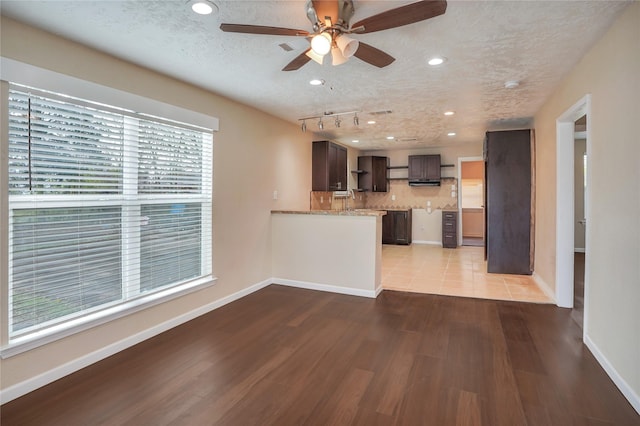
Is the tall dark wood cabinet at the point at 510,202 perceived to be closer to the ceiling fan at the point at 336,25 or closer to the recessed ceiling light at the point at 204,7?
the ceiling fan at the point at 336,25

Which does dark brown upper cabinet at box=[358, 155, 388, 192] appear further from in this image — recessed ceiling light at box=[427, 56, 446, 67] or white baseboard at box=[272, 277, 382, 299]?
recessed ceiling light at box=[427, 56, 446, 67]

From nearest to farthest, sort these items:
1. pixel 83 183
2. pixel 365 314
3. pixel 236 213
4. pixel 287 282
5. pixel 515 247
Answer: pixel 83 183
pixel 365 314
pixel 236 213
pixel 287 282
pixel 515 247

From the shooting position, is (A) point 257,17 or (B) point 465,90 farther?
(B) point 465,90

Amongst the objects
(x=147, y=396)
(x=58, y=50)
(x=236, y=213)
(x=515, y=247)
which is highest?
(x=58, y=50)

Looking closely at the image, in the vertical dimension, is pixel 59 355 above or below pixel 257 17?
below

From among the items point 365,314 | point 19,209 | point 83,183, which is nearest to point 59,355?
point 19,209

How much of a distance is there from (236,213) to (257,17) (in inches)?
92.3

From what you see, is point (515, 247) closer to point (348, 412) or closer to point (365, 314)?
point (365, 314)

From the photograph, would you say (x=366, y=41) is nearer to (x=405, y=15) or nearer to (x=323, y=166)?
(x=405, y=15)

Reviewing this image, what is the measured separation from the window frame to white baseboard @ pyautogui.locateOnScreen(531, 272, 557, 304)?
3.96m

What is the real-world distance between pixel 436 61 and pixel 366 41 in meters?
0.72

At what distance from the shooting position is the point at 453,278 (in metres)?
4.90

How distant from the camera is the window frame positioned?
80.9 inches

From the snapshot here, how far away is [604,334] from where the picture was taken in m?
2.38
